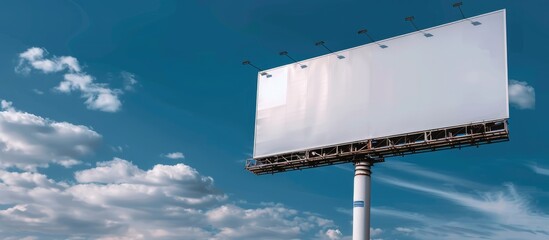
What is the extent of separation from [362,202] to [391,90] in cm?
698

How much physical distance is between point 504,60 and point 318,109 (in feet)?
39.6

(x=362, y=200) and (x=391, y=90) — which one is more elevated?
(x=391, y=90)

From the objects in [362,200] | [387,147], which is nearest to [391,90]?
[387,147]

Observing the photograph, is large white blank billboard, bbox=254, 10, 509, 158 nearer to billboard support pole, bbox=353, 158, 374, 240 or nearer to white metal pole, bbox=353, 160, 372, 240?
billboard support pole, bbox=353, 158, 374, 240

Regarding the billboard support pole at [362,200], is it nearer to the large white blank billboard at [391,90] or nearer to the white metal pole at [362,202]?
the white metal pole at [362,202]

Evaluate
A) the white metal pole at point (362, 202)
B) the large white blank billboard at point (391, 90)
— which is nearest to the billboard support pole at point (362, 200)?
the white metal pole at point (362, 202)

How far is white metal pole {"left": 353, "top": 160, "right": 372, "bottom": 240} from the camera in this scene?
120 feet

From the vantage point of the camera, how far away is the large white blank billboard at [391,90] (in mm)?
34656

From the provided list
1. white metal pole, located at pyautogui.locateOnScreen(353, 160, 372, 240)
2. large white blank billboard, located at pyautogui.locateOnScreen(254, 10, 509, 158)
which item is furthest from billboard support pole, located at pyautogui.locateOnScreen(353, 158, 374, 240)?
large white blank billboard, located at pyautogui.locateOnScreen(254, 10, 509, 158)

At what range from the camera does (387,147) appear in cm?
3647

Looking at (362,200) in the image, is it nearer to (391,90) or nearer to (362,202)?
(362,202)

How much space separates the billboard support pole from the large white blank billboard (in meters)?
1.81

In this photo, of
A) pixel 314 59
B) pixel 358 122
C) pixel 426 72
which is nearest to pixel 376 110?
pixel 358 122

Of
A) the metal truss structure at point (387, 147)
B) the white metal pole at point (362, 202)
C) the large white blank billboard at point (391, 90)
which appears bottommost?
the white metal pole at point (362, 202)
